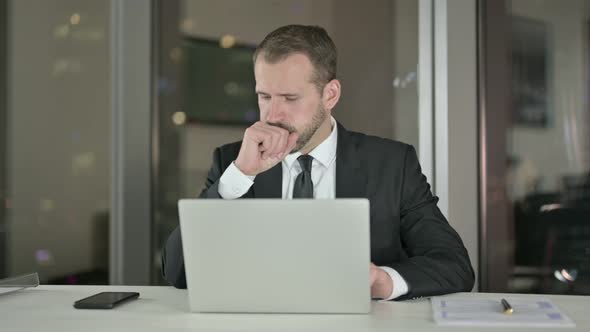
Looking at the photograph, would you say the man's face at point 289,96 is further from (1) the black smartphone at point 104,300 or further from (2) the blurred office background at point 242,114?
(2) the blurred office background at point 242,114

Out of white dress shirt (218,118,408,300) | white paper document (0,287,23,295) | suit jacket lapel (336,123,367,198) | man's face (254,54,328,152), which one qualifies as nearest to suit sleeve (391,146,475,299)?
suit jacket lapel (336,123,367,198)

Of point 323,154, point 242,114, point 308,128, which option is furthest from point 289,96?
point 242,114

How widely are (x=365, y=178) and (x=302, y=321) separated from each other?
3.36 feet

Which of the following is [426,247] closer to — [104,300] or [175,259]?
[175,259]

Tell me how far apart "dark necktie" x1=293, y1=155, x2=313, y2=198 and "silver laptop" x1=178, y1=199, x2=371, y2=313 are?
937 millimetres

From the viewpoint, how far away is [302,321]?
55.2 inches

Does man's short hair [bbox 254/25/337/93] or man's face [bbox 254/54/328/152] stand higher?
man's short hair [bbox 254/25/337/93]

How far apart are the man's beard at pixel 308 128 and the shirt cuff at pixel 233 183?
0.26m

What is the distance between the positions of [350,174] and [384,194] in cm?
13

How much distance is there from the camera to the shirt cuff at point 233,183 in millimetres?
2172

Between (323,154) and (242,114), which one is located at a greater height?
(242,114)

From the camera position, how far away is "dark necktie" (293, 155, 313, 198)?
2.38 meters

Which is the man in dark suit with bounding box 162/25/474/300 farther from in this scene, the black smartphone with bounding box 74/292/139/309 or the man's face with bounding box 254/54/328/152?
the black smartphone with bounding box 74/292/139/309

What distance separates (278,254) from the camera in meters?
1.40
